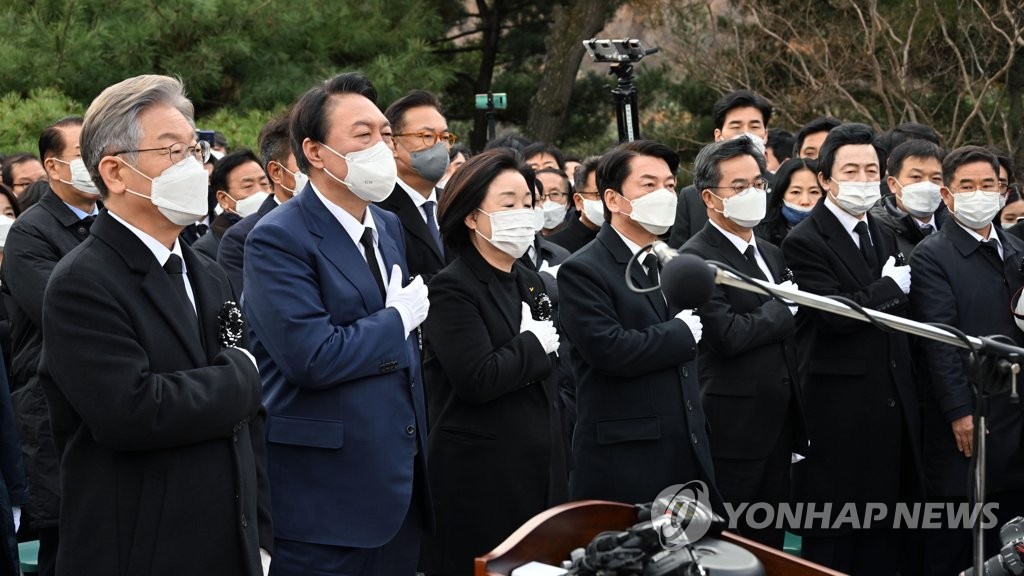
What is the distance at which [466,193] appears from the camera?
14.6 ft

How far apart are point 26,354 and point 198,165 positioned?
2.22 metres

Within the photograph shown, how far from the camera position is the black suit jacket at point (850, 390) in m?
5.34

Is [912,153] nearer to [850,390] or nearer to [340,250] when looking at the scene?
[850,390]

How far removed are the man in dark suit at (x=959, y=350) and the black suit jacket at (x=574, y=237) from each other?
2.10 m

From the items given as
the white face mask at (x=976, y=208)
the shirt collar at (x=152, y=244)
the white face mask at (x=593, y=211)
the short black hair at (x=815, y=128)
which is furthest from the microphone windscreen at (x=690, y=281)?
the short black hair at (x=815, y=128)

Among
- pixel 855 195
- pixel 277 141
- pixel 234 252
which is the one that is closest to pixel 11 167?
pixel 277 141

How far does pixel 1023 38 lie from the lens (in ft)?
44.1

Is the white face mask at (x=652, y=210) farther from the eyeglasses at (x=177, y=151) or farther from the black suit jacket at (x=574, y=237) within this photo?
the black suit jacket at (x=574, y=237)

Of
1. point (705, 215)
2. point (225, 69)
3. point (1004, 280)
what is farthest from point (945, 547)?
point (225, 69)

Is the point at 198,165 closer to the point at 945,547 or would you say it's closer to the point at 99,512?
the point at 99,512

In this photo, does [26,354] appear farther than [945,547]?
No

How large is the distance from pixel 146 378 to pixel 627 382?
2.10 m

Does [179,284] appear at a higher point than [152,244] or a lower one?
lower

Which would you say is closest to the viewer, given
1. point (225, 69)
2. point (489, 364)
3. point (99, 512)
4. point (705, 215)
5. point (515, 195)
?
point (99, 512)
